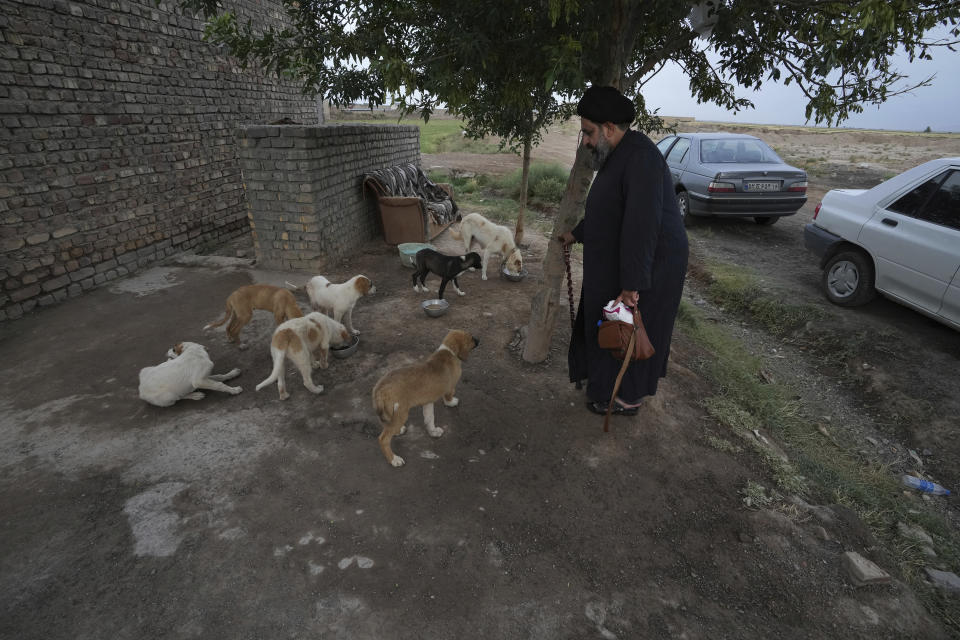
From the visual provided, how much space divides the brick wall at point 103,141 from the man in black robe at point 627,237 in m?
4.43

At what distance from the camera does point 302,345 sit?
11.9ft

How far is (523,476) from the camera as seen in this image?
3.03 metres

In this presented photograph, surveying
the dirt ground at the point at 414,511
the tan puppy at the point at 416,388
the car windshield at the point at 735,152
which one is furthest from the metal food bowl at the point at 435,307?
the car windshield at the point at 735,152

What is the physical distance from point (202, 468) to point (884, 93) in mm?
5567

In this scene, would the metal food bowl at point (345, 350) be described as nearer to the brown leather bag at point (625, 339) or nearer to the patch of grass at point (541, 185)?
the brown leather bag at point (625, 339)

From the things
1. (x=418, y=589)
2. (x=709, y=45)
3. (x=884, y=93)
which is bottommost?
(x=418, y=589)

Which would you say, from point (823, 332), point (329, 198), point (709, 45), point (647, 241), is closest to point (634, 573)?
point (647, 241)

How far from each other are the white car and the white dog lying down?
6.82 metres

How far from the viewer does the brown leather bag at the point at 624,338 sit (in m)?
2.73

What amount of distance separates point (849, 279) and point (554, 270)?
442cm

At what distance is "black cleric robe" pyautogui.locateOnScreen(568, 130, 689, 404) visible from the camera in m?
2.60

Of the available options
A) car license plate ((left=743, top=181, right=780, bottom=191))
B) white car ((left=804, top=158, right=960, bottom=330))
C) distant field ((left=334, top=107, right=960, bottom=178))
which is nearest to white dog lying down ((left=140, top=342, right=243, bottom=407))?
white car ((left=804, top=158, right=960, bottom=330))

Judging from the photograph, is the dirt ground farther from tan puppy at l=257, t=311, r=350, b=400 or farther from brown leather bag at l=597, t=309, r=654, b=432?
brown leather bag at l=597, t=309, r=654, b=432

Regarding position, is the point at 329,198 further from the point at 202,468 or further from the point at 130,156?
the point at 202,468
